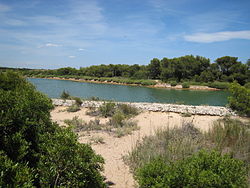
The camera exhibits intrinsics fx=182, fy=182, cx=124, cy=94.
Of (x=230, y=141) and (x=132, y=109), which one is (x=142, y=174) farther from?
(x=132, y=109)

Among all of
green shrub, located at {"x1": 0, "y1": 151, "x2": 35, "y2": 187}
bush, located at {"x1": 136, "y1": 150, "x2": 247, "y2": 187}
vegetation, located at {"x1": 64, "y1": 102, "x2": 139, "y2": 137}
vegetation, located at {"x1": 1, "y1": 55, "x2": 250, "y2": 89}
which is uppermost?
vegetation, located at {"x1": 1, "y1": 55, "x2": 250, "y2": 89}

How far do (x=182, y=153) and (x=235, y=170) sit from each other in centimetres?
196

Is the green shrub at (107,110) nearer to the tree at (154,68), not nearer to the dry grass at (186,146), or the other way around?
the dry grass at (186,146)

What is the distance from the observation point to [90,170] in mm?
2271

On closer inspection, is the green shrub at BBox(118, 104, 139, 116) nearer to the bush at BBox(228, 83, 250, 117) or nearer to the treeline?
the bush at BBox(228, 83, 250, 117)

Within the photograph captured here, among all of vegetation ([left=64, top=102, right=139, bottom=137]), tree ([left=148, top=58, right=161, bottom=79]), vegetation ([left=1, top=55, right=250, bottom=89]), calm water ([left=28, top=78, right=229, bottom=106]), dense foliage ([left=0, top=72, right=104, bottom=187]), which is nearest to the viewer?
dense foliage ([left=0, top=72, right=104, bottom=187])

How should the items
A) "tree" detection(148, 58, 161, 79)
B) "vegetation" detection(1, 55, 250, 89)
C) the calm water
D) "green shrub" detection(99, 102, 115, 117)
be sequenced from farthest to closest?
"tree" detection(148, 58, 161, 79)
"vegetation" detection(1, 55, 250, 89)
the calm water
"green shrub" detection(99, 102, 115, 117)

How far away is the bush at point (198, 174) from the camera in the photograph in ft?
6.95

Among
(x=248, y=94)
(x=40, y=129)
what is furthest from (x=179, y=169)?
(x=248, y=94)

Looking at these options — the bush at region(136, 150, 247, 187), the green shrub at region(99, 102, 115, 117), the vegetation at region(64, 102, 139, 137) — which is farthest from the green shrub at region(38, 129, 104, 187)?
the green shrub at region(99, 102, 115, 117)

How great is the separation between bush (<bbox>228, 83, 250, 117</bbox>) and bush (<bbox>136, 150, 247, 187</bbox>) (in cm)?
953

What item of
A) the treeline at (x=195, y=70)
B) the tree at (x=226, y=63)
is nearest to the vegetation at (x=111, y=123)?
the treeline at (x=195, y=70)

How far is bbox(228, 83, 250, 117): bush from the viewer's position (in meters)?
10.3

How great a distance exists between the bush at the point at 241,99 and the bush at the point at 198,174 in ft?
31.3
